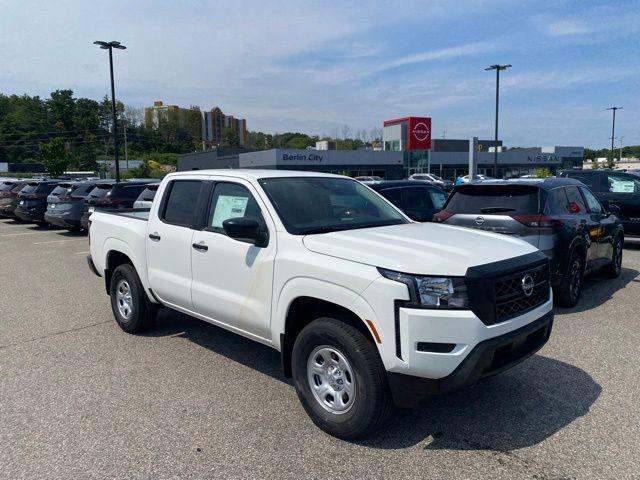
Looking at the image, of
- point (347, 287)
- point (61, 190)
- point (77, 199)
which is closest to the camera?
point (347, 287)

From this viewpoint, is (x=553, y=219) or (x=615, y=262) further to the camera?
(x=615, y=262)

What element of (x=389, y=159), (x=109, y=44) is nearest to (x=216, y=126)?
(x=389, y=159)

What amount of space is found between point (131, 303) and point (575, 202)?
6.08 metres

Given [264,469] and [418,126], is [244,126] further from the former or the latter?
[264,469]

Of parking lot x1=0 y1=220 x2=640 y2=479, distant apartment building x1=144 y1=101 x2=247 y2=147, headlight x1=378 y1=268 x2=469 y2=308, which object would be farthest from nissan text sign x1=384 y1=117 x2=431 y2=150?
distant apartment building x1=144 y1=101 x2=247 y2=147

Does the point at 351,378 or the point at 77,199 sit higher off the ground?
the point at 77,199

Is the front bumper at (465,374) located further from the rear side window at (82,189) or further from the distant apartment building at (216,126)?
the distant apartment building at (216,126)

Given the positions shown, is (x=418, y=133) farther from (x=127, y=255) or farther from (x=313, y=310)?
(x=313, y=310)

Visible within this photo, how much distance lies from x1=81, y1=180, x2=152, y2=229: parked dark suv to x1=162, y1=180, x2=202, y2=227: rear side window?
34.1 ft

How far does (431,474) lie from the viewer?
10.0 ft

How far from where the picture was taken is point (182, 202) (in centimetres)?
501

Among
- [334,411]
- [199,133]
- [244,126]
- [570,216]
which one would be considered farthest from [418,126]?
[244,126]

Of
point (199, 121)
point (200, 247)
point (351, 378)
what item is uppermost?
point (199, 121)

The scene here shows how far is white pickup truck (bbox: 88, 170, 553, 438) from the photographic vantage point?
3.08m
